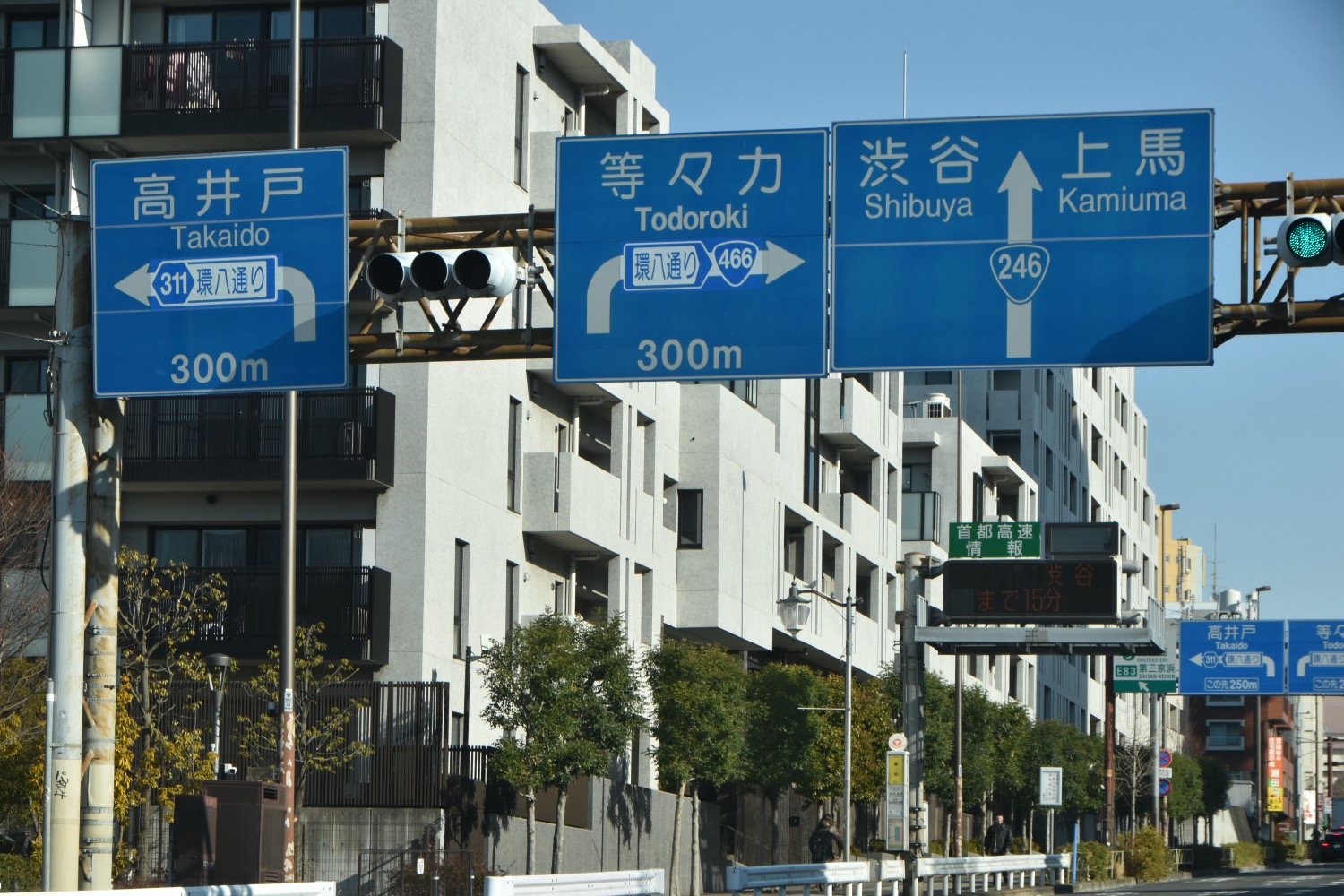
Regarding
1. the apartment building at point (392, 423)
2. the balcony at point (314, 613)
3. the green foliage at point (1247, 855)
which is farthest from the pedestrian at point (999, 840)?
the balcony at point (314, 613)

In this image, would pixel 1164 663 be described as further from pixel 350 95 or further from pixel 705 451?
pixel 350 95

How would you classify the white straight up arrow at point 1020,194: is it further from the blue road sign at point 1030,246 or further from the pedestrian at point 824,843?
the pedestrian at point 824,843

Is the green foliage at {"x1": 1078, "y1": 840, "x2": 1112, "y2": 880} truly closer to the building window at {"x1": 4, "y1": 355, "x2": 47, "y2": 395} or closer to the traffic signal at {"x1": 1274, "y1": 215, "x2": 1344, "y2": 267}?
the building window at {"x1": 4, "y1": 355, "x2": 47, "y2": 395}

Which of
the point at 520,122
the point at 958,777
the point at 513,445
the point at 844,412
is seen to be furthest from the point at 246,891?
the point at 844,412

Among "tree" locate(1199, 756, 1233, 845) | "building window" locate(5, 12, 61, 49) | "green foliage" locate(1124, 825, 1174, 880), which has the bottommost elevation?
"tree" locate(1199, 756, 1233, 845)

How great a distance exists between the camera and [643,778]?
147ft

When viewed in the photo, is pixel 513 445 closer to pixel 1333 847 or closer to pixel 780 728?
pixel 780 728

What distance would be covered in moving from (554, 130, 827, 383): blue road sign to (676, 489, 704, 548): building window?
2903cm

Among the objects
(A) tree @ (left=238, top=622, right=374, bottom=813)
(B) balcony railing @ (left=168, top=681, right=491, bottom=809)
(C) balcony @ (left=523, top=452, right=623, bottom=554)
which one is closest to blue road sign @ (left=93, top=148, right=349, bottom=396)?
(A) tree @ (left=238, top=622, right=374, bottom=813)

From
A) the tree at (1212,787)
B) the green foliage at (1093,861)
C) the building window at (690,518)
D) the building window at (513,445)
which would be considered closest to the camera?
the building window at (513,445)

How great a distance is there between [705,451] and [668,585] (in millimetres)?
3574

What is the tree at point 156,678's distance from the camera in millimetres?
28828

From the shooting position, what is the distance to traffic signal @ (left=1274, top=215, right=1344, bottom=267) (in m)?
16.2

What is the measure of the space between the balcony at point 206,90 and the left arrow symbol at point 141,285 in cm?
1727
